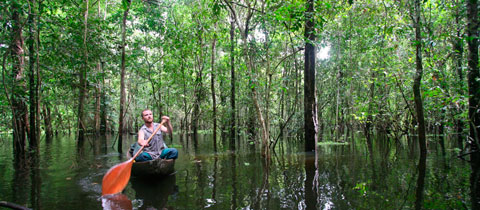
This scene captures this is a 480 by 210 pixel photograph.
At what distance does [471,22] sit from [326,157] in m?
4.80

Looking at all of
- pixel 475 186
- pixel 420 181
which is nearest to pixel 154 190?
pixel 420 181

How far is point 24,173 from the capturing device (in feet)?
22.8

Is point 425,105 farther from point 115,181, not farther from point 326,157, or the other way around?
point 115,181

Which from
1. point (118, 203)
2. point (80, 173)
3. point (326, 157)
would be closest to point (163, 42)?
point (80, 173)

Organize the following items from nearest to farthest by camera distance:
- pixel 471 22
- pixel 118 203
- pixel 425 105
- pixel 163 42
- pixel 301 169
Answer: pixel 118 203
pixel 471 22
pixel 301 169
pixel 425 105
pixel 163 42

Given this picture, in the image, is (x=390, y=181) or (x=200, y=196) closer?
(x=200, y=196)

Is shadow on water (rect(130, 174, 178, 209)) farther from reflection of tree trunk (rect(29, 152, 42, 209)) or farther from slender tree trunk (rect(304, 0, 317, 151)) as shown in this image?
slender tree trunk (rect(304, 0, 317, 151))

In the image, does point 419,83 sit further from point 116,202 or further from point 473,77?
point 116,202

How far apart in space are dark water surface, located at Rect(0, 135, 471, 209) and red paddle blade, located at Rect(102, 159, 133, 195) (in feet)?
0.50

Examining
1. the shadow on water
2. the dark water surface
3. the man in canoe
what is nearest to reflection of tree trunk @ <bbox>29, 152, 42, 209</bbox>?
the dark water surface

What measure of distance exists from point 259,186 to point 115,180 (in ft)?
8.19

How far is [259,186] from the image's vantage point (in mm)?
5305

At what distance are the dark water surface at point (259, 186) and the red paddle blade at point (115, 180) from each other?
15 cm

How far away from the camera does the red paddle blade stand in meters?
4.80
